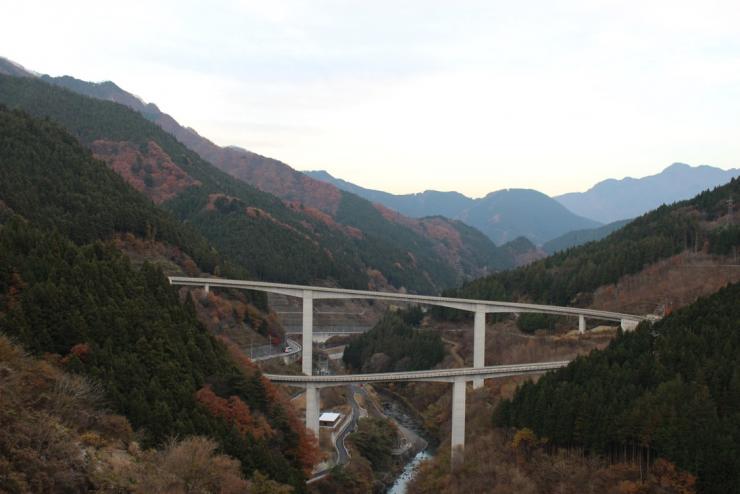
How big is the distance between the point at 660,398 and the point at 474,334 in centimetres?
2836

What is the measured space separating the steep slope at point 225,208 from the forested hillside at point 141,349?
60212mm

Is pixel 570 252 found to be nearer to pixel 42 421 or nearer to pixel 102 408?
pixel 102 408

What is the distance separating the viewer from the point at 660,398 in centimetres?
3388

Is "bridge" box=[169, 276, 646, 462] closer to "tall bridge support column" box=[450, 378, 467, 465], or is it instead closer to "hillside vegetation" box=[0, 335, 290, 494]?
"tall bridge support column" box=[450, 378, 467, 465]

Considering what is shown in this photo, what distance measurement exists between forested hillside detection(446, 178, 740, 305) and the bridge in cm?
1152

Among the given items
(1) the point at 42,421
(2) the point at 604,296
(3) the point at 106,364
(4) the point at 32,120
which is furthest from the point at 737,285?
(4) the point at 32,120

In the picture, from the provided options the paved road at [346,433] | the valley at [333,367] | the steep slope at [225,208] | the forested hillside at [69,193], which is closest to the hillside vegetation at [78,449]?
the valley at [333,367]

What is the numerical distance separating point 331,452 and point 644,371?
21360mm

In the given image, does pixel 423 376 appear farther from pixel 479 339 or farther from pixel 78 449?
pixel 78 449

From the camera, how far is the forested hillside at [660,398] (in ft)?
103

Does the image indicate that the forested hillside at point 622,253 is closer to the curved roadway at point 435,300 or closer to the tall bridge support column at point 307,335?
the curved roadway at point 435,300

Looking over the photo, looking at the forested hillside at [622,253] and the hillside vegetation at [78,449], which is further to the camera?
the forested hillside at [622,253]

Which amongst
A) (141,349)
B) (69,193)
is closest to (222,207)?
(69,193)

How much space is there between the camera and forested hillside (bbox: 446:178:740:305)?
233 feet
